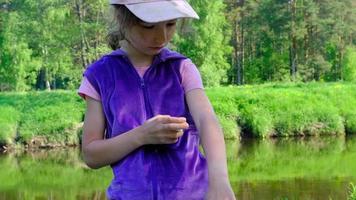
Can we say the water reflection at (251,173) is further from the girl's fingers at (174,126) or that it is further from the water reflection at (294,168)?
the girl's fingers at (174,126)

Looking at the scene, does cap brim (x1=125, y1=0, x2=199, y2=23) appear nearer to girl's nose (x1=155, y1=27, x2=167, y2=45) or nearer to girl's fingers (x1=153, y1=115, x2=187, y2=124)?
girl's nose (x1=155, y1=27, x2=167, y2=45)

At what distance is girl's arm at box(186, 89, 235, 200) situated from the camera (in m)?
1.19

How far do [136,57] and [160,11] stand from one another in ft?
0.53

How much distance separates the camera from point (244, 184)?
35.8 ft

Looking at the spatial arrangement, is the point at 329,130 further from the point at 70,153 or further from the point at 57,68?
the point at 57,68

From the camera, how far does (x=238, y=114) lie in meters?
16.5

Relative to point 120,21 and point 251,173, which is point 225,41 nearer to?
point 251,173

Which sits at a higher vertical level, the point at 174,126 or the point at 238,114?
the point at 174,126

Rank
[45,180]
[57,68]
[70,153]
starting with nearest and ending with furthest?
[45,180], [70,153], [57,68]

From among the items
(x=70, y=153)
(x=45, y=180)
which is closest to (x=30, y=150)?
(x=70, y=153)

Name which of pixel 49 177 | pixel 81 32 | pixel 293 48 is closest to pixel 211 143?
pixel 49 177

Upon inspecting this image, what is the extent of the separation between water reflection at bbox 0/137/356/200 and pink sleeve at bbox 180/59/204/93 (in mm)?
8452

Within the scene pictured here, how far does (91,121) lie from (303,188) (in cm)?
943

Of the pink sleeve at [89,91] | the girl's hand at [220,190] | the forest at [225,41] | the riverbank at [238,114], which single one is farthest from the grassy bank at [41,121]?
the girl's hand at [220,190]
